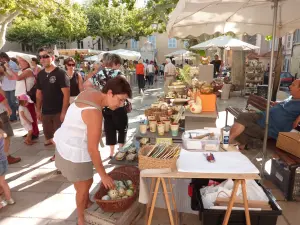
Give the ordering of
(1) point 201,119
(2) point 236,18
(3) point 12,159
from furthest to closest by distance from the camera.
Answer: (3) point 12,159
(2) point 236,18
(1) point 201,119

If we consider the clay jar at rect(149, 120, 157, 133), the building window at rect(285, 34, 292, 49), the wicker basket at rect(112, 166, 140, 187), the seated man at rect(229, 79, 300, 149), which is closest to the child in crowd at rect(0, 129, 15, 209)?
the wicker basket at rect(112, 166, 140, 187)

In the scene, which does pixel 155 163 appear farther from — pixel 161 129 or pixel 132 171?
pixel 161 129

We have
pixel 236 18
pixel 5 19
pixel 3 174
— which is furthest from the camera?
pixel 5 19

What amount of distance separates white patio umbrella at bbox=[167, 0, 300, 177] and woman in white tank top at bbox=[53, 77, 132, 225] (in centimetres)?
162

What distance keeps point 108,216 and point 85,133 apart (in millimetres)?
925

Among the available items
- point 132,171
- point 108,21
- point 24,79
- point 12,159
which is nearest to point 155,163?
point 132,171

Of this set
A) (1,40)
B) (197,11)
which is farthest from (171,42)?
(197,11)

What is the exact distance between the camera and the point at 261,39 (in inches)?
1008

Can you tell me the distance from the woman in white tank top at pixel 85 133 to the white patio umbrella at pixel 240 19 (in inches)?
63.6

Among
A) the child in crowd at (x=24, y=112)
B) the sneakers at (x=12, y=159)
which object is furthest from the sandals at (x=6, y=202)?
the child in crowd at (x=24, y=112)

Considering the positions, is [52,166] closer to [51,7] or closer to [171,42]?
[51,7]

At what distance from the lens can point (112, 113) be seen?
4.07 metres

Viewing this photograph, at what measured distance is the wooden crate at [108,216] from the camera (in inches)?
99.0

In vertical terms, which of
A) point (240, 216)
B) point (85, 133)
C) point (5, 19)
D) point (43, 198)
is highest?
Result: point (5, 19)
